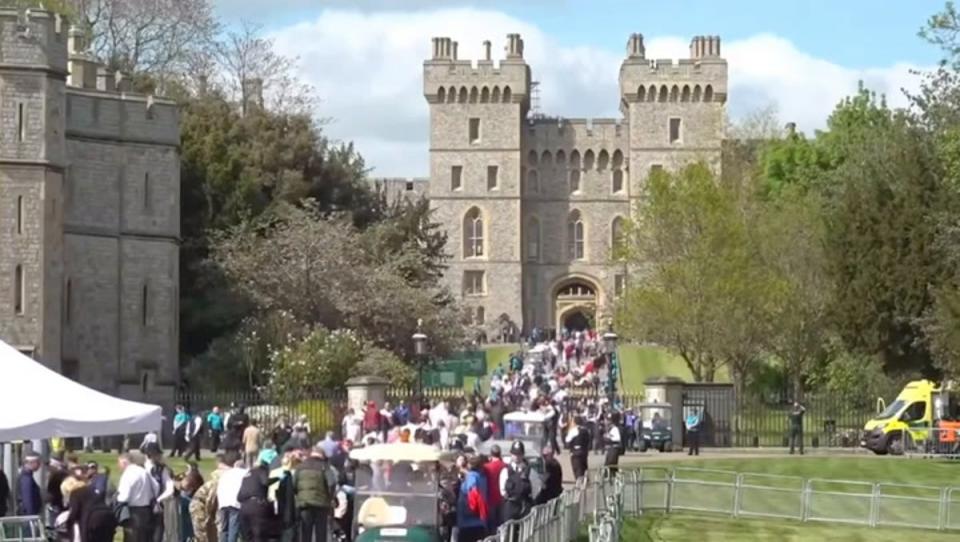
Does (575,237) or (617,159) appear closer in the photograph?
(575,237)

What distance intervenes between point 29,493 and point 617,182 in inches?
3726

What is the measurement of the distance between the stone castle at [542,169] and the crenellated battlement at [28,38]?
223ft

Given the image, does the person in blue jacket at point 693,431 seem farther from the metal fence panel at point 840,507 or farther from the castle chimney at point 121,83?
the castle chimney at point 121,83

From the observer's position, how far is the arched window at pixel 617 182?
116 meters

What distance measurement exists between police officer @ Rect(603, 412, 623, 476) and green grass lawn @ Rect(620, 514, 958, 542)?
1443 mm


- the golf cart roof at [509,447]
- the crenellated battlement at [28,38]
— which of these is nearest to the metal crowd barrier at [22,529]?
the golf cart roof at [509,447]

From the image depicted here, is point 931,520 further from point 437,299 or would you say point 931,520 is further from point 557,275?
point 557,275

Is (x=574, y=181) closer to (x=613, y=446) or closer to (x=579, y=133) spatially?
(x=579, y=133)

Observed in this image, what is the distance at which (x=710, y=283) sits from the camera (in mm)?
63406

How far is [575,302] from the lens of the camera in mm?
115438

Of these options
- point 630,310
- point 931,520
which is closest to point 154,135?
point 630,310

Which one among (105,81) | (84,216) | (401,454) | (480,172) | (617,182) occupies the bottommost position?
(401,454)

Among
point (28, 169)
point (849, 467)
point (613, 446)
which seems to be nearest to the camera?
point (613, 446)

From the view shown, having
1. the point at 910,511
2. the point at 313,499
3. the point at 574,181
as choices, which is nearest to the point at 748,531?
the point at 910,511
